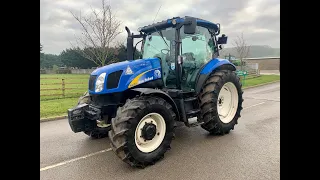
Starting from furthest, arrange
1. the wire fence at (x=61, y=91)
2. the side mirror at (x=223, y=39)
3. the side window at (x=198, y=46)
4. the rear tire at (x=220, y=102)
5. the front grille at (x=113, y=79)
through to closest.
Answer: the wire fence at (x=61, y=91), the side mirror at (x=223, y=39), the side window at (x=198, y=46), the rear tire at (x=220, y=102), the front grille at (x=113, y=79)

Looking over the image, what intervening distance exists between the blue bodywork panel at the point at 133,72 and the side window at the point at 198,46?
0.80 m

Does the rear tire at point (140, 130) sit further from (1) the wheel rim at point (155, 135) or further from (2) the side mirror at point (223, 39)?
(2) the side mirror at point (223, 39)

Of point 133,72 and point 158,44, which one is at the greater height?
point 158,44

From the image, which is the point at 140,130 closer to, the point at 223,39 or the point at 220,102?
the point at 220,102

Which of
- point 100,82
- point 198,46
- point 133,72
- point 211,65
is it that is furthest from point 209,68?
point 100,82

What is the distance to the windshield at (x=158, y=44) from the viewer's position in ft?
14.0

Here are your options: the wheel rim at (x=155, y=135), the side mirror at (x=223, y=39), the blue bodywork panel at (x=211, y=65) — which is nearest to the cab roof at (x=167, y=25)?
the side mirror at (x=223, y=39)

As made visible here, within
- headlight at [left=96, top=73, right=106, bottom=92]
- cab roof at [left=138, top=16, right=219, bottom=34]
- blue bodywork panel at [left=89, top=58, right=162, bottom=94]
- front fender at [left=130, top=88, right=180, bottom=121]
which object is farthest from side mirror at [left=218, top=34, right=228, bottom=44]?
headlight at [left=96, top=73, right=106, bottom=92]

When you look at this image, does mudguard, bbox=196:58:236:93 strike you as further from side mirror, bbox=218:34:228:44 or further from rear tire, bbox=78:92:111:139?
rear tire, bbox=78:92:111:139

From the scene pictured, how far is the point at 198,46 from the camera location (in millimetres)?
4574

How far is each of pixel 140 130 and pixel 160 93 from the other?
0.68 m
